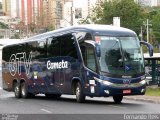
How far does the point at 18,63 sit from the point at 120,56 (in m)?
11.3

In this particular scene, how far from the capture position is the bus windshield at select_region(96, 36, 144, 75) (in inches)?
843

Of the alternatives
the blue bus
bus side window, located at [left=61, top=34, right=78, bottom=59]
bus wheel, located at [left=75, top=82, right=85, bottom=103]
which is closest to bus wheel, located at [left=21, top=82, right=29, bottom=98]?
the blue bus

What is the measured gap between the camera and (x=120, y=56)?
21562 mm

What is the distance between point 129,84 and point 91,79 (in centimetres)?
160

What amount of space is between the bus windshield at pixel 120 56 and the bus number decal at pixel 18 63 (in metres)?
8.72

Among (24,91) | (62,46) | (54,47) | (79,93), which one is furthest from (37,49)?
(79,93)

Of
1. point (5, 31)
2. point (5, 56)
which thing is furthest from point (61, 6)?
point (5, 56)

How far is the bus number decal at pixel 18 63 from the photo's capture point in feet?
98.6

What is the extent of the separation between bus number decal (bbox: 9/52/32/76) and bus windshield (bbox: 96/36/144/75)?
872 centimetres

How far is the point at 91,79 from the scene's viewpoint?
71.3 feet

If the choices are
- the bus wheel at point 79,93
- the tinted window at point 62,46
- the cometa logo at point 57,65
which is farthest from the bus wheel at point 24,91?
the bus wheel at point 79,93

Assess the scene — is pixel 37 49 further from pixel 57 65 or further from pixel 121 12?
pixel 121 12

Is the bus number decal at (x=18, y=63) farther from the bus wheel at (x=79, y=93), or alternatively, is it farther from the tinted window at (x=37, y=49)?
the bus wheel at (x=79, y=93)

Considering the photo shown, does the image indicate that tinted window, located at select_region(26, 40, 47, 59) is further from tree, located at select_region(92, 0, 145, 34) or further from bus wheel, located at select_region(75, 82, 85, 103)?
tree, located at select_region(92, 0, 145, 34)
